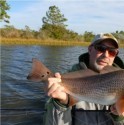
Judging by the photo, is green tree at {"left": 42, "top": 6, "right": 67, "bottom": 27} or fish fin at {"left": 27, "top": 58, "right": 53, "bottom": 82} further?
green tree at {"left": 42, "top": 6, "right": 67, "bottom": 27}

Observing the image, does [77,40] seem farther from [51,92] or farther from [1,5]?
[51,92]

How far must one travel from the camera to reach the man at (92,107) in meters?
3.56

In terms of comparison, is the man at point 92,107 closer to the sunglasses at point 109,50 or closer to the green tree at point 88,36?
the sunglasses at point 109,50

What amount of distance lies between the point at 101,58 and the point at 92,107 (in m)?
0.57

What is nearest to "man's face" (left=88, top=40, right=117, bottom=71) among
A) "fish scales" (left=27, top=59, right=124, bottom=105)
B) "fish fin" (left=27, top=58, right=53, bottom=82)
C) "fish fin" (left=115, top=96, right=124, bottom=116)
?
"fish scales" (left=27, top=59, right=124, bottom=105)

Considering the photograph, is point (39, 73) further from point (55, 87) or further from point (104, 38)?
point (104, 38)

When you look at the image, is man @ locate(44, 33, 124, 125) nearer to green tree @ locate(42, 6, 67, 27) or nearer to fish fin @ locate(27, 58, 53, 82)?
fish fin @ locate(27, 58, 53, 82)

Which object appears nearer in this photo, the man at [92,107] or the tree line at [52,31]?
the man at [92,107]

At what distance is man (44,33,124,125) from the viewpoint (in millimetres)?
3564

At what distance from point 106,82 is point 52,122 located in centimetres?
76

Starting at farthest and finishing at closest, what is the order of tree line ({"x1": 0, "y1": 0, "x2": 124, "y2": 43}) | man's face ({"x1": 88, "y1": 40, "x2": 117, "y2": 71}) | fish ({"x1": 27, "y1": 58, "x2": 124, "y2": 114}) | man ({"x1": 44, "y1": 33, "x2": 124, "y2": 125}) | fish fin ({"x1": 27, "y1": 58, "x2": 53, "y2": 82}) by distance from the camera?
tree line ({"x1": 0, "y1": 0, "x2": 124, "y2": 43}), man's face ({"x1": 88, "y1": 40, "x2": 117, "y2": 71}), man ({"x1": 44, "y1": 33, "x2": 124, "y2": 125}), fish ({"x1": 27, "y1": 58, "x2": 124, "y2": 114}), fish fin ({"x1": 27, "y1": 58, "x2": 53, "y2": 82})

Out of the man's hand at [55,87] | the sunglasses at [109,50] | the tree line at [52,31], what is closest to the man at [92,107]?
the sunglasses at [109,50]

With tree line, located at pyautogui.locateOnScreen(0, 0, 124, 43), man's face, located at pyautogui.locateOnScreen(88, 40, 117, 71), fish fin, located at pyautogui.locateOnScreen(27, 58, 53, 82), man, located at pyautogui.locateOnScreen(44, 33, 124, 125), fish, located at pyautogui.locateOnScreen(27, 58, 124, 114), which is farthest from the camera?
tree line, located at pyautogui.locateOnScreen(0, 0, 124, 43)

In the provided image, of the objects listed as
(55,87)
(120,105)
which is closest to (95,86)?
(120,105)
